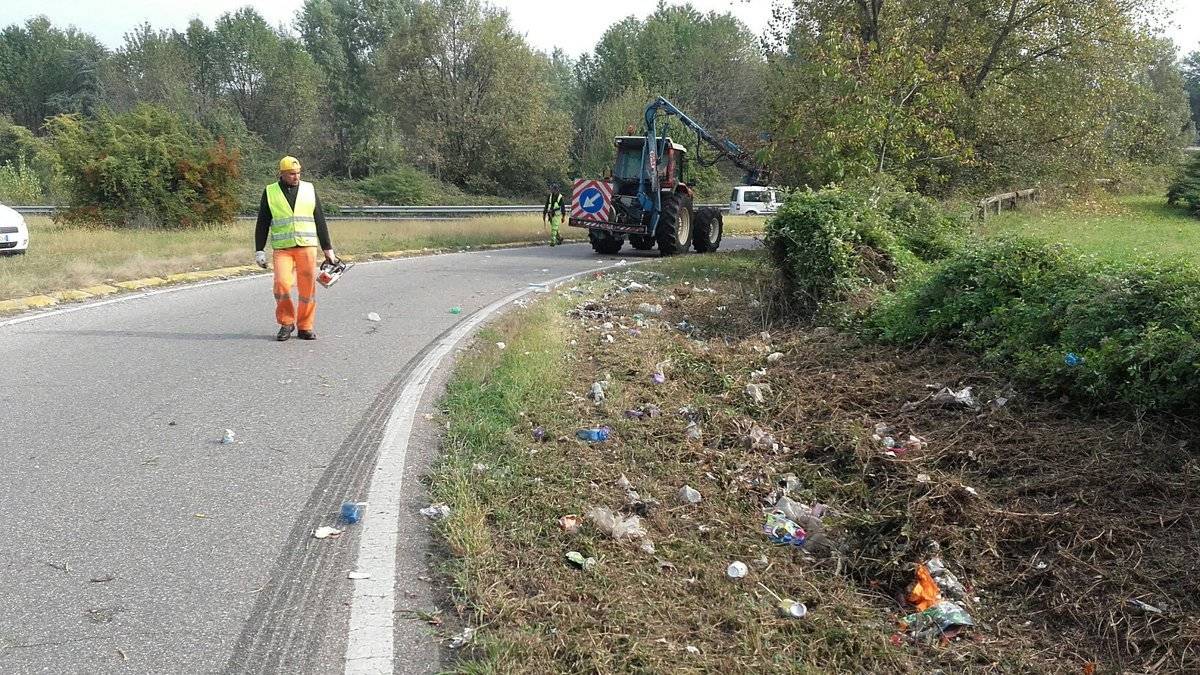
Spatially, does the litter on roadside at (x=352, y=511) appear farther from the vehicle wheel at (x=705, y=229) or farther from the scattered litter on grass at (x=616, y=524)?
the vehicle wheel at (x=705, y=229)

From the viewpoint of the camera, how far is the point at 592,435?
5293mm

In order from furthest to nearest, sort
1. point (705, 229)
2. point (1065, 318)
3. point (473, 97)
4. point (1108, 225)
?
point (473, 97) < point (705, 229) < point (1108, 225) < point (1065, 318)

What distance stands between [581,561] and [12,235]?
15534 millimetres

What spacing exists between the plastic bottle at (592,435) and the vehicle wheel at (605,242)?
13311 mm

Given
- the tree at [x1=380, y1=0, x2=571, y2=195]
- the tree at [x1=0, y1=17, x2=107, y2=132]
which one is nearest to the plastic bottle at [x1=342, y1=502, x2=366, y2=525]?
the tree at [x1=380, y1=0, x2=571, y2=195]

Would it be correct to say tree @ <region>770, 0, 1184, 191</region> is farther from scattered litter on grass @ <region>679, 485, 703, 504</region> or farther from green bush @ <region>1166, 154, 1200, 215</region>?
scattered litter on grass @ <region>679, 485, 703, 504</region>

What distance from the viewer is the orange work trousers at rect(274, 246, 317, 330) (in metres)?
7.93

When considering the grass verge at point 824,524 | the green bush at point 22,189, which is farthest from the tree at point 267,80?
the grass verge at point 824,524

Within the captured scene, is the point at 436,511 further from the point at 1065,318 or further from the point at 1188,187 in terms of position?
the point at 1188,187

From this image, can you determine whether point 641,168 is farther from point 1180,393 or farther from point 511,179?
point 511,179

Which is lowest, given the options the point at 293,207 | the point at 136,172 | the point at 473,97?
the point at 293,207

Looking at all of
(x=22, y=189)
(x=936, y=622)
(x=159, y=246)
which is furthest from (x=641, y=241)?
(x=22, y=189)

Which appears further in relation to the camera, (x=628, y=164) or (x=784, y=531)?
(x=628, y=164)

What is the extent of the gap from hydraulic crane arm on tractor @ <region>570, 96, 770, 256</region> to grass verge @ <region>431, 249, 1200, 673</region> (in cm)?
1156
